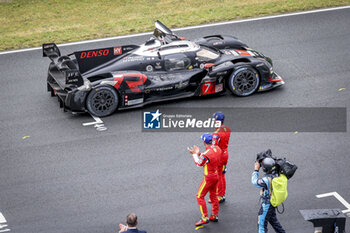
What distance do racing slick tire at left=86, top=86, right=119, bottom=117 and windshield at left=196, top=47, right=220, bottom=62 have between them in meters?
2.45

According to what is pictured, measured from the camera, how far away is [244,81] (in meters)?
14.1

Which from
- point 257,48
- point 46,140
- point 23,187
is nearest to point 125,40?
point 257,48

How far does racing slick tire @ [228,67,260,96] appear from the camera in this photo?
14.0m

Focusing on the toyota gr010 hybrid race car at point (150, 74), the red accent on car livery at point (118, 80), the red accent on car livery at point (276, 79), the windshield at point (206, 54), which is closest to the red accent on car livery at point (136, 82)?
the toyota gr010 hybrid race car at point (150, 74)

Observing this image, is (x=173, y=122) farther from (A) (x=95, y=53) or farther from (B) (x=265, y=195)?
(B) (x=265, y=195)

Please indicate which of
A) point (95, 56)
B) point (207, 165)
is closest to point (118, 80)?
point (95, 56)

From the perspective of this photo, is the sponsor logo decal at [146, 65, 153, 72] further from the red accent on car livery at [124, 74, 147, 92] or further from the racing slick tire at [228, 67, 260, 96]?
the racing slick tire at [228, 67, 260, 96]

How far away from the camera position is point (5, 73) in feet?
52.4

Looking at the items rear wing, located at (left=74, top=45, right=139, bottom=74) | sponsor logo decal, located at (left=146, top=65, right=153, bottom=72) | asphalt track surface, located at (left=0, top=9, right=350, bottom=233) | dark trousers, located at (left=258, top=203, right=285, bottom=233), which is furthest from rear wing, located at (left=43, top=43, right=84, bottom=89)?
dark trousers, located at (left=258, top=203, right=285, bottom=233)

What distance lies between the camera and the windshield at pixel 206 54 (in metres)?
14.2

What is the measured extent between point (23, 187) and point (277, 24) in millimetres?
10935

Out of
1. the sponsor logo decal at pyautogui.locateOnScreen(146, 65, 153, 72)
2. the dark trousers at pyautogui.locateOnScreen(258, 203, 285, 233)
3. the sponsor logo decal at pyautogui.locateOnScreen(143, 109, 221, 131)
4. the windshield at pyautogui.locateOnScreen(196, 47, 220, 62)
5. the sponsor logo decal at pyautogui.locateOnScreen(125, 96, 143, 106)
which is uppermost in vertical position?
the windshield at pyautogui.locateOnScreen(196, 47, 220, 62)

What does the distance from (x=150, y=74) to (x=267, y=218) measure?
589 centimetres

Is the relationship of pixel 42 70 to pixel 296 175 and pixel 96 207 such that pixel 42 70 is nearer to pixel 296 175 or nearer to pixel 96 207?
pixel 96 207
